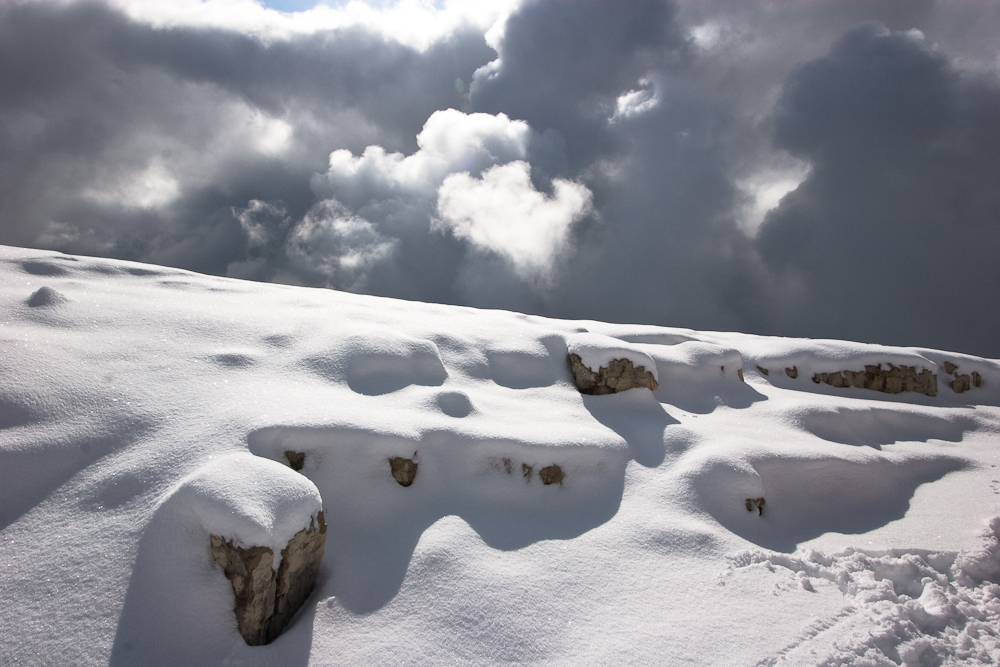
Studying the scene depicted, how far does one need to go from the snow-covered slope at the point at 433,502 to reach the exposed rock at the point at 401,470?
0.08 m

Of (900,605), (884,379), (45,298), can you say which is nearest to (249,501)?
(45,298)

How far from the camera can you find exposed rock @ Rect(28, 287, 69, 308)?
6.82 m

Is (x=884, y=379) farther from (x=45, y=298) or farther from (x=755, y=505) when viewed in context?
(x=45, y=298)

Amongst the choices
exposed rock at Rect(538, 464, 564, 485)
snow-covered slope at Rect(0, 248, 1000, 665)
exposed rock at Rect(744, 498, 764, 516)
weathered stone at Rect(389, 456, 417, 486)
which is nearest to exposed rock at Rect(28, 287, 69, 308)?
snow-covered slope at Rect(0, 248, 1000, 665)

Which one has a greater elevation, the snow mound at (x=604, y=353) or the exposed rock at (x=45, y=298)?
the snow mound at (x=604, y=353)

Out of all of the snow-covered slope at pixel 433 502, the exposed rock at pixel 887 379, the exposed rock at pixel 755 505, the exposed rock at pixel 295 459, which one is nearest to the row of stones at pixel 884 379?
the exposed rock at pixel 887 379

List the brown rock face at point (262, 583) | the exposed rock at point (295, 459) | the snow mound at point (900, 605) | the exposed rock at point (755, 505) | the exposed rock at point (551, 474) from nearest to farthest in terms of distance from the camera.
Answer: the brown rock face at point (262, 583) → the snow mound at point (900, 605) → the exposed rock at point (295, 459) → the exposed rock at point (551, 474) → the exposed rock at point (755, 505)

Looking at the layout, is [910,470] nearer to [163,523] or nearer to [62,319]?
[163,523]

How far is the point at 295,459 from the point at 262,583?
154 centimetres

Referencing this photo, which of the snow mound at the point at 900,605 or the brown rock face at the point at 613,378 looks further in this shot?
the brown rock face at the point at 613,378

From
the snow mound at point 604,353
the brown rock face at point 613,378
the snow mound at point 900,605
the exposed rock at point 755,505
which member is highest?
the snow mound at point 604,353

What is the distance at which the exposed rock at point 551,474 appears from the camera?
606cm

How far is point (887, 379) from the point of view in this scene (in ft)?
41.2

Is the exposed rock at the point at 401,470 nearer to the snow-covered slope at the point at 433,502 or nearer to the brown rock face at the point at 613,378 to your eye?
the snow-covered slope at the point at 433,502
